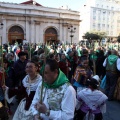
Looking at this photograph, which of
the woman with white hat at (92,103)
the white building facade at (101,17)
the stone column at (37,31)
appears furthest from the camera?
the white building facade at (101,17)

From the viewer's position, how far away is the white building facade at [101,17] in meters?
78.7

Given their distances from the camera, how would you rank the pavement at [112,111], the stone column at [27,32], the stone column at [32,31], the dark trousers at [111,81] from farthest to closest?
1. the stone column at [32,31]
2. the stone column at [27,32]
3. the dark trousers at [111,81]
4. the pavement at [112,111]

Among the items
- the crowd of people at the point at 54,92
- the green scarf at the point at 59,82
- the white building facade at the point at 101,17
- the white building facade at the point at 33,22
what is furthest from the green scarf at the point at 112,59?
the white building facade at the point at 101,17

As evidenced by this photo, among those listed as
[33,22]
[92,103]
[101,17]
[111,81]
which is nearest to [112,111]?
[111,81]

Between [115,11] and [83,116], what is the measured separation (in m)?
86.2

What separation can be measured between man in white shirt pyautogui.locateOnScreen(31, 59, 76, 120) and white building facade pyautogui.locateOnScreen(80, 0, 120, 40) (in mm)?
74232

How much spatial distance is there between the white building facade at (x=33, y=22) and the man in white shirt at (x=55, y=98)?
36.4m

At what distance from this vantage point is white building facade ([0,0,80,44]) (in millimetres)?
40312

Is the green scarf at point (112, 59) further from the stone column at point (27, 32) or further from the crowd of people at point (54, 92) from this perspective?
the stone column at point (27, 32)

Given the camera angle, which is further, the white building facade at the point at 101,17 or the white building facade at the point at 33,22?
the white building facade at the point at 101,17

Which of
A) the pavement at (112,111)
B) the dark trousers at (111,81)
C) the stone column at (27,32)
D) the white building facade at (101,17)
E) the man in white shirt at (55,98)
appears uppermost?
the white building facade at (101,17)

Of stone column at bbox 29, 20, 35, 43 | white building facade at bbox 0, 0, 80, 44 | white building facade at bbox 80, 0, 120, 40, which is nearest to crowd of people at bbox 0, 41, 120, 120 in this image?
white building facade at bbox 0, 0, 80, 44

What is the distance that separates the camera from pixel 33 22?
1655 inches

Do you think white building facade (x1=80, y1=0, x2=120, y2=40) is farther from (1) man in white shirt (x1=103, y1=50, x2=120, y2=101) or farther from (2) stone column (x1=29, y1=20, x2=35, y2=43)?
(1) man in white shirt (x1=103, y1=50, x2=120, y2=101)
